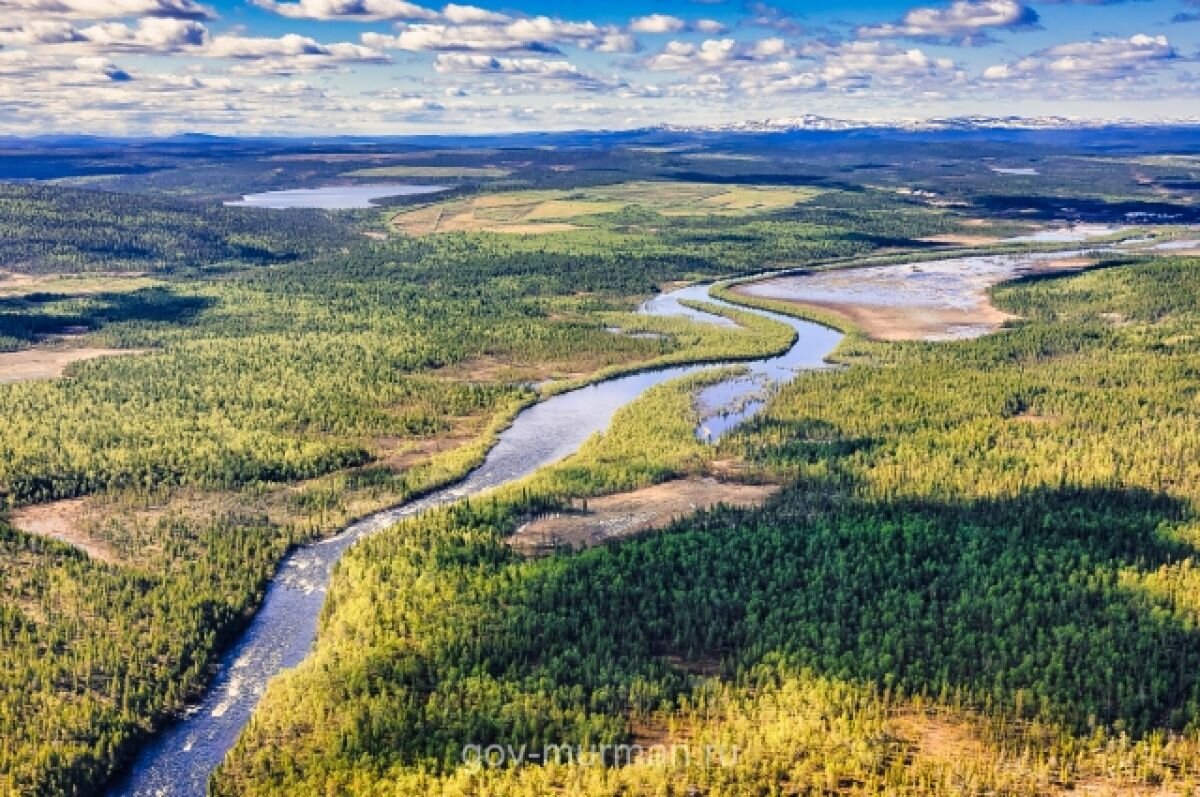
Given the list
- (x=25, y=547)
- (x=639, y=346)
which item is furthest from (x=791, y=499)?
(x=639, y=346)

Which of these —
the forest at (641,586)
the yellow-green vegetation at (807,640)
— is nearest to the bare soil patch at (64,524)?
the forest at (641,586)

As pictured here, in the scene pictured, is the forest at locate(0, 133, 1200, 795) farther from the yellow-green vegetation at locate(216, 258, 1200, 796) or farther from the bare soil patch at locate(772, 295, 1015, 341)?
the bare soil patch at locate(772, 295, 1015, 341)

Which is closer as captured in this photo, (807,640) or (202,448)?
(807,640)

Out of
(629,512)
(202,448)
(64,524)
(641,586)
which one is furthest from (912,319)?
(64,524)

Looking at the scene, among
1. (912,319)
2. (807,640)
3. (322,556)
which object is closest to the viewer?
(807,640)

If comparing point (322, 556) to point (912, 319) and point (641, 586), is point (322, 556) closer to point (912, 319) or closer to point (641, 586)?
point (641, 586)

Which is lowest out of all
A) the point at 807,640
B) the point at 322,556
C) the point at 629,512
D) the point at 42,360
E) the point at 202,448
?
the point at 322,556

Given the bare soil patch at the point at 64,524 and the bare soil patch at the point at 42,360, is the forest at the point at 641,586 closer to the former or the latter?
the bare soil patch at the point at 64,524

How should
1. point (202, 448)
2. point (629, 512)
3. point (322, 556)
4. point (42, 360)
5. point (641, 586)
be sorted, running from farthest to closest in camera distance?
point (42, 360), point (202, 448), point (629, 512), point (322, 556), point (641, 586)
